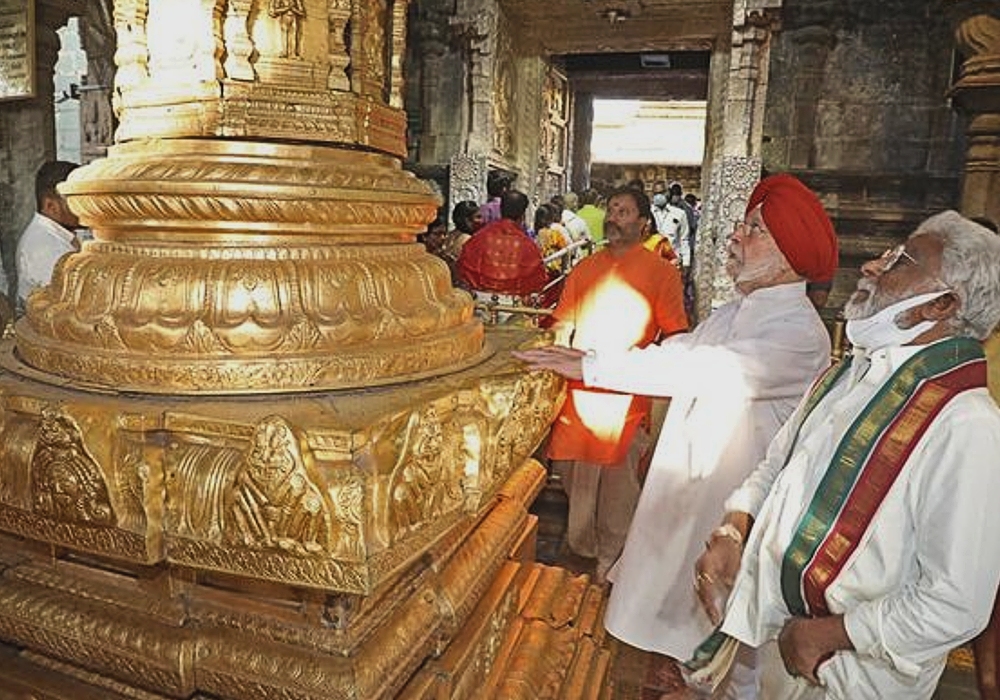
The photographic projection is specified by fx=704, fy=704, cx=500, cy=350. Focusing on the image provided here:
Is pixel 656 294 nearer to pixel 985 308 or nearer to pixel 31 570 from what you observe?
pixel 985 308

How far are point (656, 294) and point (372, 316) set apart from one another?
2045 millimetres

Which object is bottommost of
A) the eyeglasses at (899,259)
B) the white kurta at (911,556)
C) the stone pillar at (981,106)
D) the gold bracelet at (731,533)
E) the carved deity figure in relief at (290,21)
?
the gold bracelet at (731,533)

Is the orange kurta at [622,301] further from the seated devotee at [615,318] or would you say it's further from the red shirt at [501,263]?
the red shirt at [501,263]

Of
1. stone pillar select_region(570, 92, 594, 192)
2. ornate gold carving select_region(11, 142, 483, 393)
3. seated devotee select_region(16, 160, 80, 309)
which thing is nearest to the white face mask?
ornate gold carving select_region(11, 142, 483, 393)

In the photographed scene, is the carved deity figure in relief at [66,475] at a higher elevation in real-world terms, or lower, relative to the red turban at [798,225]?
lower

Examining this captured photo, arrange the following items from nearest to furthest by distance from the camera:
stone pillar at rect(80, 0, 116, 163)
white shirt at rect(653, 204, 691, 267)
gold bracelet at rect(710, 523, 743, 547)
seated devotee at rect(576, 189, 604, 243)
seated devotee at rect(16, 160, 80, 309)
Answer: gold bracelet at rect(710, 523, 743, 547), seated devotee at rect(16, 160, 80, 309), stone pillar at rect(80, 0, 116, 163), seated devotee at rect(576, 189, 604, 243), white shirt at rect(653, 204, 691, 267)

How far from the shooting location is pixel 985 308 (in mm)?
1350

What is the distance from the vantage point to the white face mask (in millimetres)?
1385

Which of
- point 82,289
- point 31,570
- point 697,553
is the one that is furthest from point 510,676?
point 82,289

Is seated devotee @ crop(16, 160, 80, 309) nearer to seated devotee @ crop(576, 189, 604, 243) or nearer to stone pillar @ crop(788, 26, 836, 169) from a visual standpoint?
seated devotee @ crop(576, 189, 604, 243)

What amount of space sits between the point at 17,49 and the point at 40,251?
12.8 feet

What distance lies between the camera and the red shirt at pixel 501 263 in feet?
12.7

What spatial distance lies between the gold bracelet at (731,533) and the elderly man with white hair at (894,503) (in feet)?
0.42

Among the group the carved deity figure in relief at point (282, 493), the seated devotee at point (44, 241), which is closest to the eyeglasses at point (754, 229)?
the carved deity figure in relief at point (282, 493)
